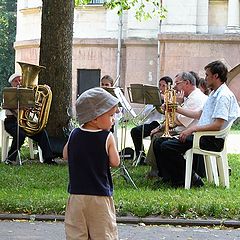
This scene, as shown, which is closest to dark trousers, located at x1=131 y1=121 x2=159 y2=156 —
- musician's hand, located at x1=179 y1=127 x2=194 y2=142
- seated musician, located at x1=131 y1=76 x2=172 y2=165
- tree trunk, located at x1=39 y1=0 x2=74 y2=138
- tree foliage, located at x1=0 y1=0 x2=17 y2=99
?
seated musician, located at x1=131 y1=76 x2=172 y2=165

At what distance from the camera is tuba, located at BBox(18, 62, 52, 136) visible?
1318 cm

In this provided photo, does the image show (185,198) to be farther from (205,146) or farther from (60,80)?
(60,80)

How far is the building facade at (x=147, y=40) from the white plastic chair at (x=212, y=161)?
1776 cm

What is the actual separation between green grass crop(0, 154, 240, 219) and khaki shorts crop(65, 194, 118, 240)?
10.2 feet

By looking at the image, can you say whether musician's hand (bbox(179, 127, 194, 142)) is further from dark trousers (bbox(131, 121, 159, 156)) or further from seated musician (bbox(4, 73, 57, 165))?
seated musician (bbox(4, 73, 57, 165))

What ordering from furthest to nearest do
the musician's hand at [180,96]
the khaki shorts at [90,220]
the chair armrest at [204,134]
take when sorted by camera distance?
the musician's hand at [180,96] → the chair armrest at [204,134] → the khaki shorts at [90,220]

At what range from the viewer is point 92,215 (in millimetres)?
5363

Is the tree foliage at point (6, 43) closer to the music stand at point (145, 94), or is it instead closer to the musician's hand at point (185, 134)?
the music stand at point (145, 94)

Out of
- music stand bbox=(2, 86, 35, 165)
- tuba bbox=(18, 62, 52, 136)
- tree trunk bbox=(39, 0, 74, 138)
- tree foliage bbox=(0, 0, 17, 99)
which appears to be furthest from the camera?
tree foliage bbox=(0, 0, 17, 99)

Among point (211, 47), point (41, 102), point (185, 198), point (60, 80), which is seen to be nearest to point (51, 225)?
point (185, 198)

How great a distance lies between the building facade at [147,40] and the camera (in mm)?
28703

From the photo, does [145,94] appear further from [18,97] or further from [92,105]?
[92,105]

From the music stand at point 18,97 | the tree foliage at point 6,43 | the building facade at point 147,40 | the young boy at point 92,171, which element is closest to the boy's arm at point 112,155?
the young boy at point 92,171

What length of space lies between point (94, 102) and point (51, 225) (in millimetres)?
2942
